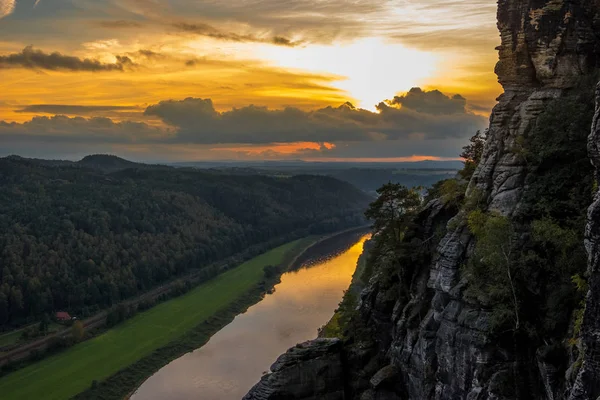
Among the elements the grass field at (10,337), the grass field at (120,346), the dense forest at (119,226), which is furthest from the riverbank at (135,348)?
the dense forest at (119,226)

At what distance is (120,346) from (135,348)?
2511 millimetres

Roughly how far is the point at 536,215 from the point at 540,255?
1715mm

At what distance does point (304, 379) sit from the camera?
30.7 metres

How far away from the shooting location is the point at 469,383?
22.1 meters

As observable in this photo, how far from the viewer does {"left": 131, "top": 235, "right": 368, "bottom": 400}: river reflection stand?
181ft

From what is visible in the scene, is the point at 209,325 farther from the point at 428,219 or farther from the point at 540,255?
the point at 540,255

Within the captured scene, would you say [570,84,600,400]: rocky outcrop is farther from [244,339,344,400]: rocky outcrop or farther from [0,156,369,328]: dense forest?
[0,156,369,328]: dense forest

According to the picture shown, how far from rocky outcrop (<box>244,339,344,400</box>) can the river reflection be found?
73.1 ft

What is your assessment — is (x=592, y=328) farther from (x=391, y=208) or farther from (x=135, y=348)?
(x=135, y=348)

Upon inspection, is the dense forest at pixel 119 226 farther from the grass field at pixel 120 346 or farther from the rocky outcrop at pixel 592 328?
the rocky outcrop at pixel 592 328

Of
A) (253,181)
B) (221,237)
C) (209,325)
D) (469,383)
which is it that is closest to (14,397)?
(209,325)

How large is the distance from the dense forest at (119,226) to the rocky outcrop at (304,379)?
60.3 m

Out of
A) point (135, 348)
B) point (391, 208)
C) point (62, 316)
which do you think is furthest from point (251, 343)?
point (391, 208)

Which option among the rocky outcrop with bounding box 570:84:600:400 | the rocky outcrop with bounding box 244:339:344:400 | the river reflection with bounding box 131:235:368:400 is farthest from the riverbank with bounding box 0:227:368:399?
the rocky outcrop with bounding box 570:84:600:400
